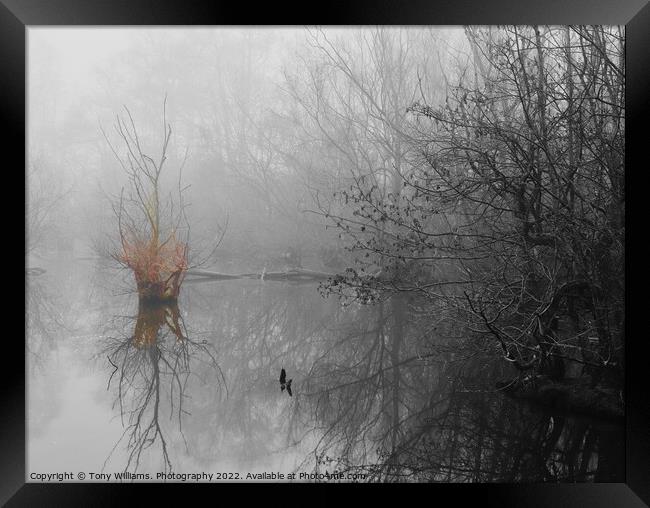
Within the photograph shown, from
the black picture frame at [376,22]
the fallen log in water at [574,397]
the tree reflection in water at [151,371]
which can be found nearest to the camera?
the black picture frame at [376,22]

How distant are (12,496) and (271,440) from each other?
5.78 ft

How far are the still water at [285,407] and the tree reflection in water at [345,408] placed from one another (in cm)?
1

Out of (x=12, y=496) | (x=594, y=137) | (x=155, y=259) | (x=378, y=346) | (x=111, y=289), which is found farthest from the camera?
(x=111, y=289)

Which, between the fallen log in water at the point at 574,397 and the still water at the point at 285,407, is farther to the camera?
the fallen log in water at the point at 574,397

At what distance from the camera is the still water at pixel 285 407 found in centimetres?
331

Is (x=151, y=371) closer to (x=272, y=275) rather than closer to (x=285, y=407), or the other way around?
(x=285, y=407)

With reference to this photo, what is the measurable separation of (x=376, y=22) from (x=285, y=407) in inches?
114

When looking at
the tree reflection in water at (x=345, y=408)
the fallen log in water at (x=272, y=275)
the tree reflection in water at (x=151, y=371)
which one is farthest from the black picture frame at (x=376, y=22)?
the fallen log in water at (x=272, y=275)

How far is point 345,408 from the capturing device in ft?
14.5

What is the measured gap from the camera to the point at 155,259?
736cm

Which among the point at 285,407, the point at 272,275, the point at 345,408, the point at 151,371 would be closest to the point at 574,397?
the point at 345,408

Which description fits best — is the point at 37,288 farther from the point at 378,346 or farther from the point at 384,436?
the point at 384,436

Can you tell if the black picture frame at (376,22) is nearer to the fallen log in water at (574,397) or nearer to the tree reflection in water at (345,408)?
the tree reflection in water at (345,408)

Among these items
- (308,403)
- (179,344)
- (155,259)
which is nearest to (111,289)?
(155,259)
